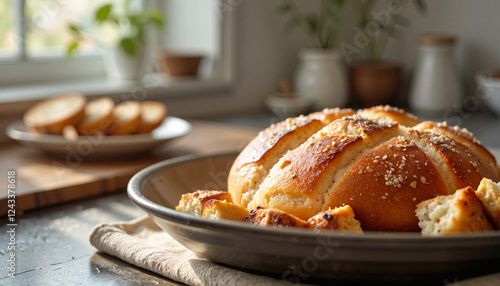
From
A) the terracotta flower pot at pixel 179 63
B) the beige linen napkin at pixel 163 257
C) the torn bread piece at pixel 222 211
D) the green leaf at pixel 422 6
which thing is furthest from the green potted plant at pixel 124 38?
the torn bread piece at pixel 222 211

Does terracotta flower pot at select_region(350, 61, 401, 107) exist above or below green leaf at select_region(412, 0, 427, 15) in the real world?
below

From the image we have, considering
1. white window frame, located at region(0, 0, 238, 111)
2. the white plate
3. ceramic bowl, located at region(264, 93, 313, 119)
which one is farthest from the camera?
ceramic bowl, located at region(264, 93, 313, 119)

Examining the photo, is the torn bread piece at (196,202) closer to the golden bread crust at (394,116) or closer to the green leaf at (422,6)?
the golden bread crust at (394,116)

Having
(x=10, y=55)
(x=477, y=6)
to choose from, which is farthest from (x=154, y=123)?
(x=477, y=6)

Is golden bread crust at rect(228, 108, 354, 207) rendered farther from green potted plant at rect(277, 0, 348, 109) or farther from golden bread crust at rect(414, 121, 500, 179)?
green potted plant at rect(277, 0, 348, 109)

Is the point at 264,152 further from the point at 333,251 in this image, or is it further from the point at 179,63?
the point at 179,63

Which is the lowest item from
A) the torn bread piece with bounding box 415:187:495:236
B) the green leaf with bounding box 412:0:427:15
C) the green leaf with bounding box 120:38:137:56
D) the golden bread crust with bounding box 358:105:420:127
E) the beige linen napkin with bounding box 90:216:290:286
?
the beige linen napkin with bounding box 90:216:290:286

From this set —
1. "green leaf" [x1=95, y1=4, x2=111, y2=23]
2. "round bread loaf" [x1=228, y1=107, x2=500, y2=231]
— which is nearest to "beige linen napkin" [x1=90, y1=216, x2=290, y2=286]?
"round bread loaf" [x1=228, y1=107, x2=500, y2=231]
